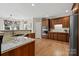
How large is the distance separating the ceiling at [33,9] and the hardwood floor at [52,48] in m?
0.49

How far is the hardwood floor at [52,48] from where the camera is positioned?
2.07 metres

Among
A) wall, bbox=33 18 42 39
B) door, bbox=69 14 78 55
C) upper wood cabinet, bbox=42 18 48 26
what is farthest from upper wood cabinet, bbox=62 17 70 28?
wall, bbox=33 18 42 39

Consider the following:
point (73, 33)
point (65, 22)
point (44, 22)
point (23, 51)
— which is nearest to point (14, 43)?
point (23, 51)

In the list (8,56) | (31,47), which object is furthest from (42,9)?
(8,56)

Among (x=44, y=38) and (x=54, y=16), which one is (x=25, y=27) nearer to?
(x=44, y=38)

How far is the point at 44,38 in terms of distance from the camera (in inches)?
84.6

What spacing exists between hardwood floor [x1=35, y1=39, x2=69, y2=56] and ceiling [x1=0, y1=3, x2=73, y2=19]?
0.49m

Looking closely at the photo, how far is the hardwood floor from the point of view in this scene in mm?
2068

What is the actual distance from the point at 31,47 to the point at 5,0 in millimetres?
Answer: 1060

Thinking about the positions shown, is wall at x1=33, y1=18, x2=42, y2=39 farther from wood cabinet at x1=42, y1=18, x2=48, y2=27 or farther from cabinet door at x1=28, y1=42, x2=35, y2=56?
cabinet door at x1=28, y1=42, x2=35, y2=56

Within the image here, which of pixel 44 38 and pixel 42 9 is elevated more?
pixel 42 9

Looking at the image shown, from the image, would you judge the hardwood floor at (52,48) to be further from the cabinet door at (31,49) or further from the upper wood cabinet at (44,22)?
the upper wood cabinet at (44,22)

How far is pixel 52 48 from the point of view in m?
2.13

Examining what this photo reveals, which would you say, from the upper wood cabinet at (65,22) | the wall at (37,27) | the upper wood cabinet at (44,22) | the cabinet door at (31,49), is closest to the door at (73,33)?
the upper wood cabinet at (65,22)
